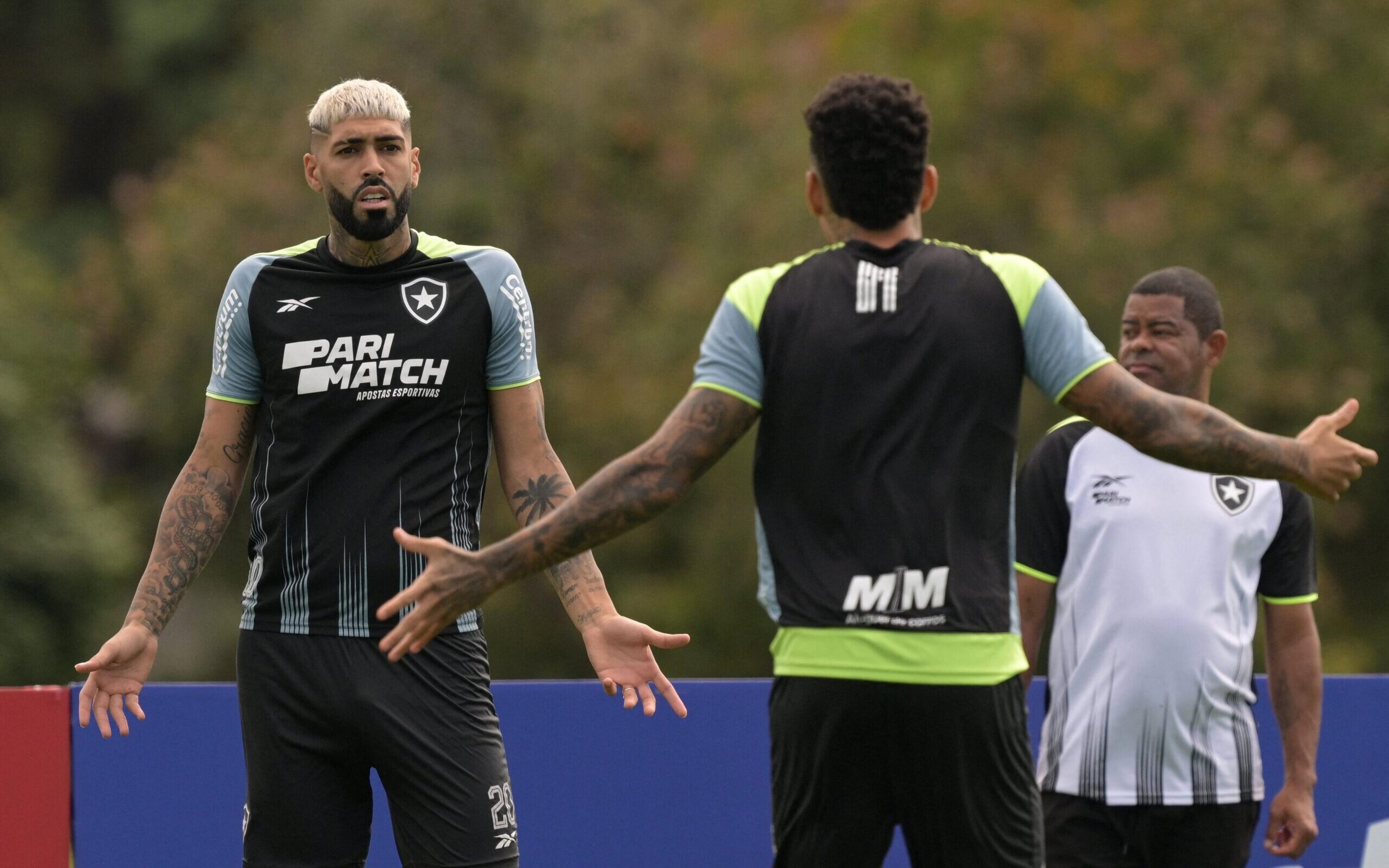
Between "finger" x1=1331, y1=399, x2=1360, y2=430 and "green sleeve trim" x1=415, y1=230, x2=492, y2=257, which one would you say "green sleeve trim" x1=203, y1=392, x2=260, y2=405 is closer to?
"green sleeve trim" x1=415, y1=230, x2=492, y2=257

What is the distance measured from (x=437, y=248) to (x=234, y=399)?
679mm

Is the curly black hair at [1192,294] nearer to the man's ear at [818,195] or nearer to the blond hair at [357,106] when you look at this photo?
the man's ear at [818,195]

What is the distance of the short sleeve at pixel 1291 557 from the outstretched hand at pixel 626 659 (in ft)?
6.11

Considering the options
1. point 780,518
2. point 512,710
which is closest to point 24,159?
point 512,710

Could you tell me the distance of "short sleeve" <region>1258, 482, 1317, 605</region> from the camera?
5.58 meters

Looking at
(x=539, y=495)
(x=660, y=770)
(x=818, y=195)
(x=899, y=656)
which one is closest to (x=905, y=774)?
(x=899, y=656)

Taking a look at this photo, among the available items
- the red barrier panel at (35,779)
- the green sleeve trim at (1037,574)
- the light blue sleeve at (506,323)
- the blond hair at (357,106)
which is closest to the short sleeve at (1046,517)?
the green sleeve trim at (1037,574)

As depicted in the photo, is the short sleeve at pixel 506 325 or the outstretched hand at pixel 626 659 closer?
the outstretched hand at pixel 626 659

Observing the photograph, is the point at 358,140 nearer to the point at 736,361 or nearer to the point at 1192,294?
the point at 736,361

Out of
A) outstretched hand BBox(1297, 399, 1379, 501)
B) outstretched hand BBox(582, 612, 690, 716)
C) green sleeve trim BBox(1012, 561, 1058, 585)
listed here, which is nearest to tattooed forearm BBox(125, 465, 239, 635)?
outstretched hand BBox(582, 612, 690, 716)

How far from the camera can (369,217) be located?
5.07m

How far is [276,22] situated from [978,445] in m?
23.7

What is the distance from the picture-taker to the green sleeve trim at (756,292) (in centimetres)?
406

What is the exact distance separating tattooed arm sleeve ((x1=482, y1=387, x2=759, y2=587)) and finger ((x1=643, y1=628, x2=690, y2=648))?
1.49 feet
